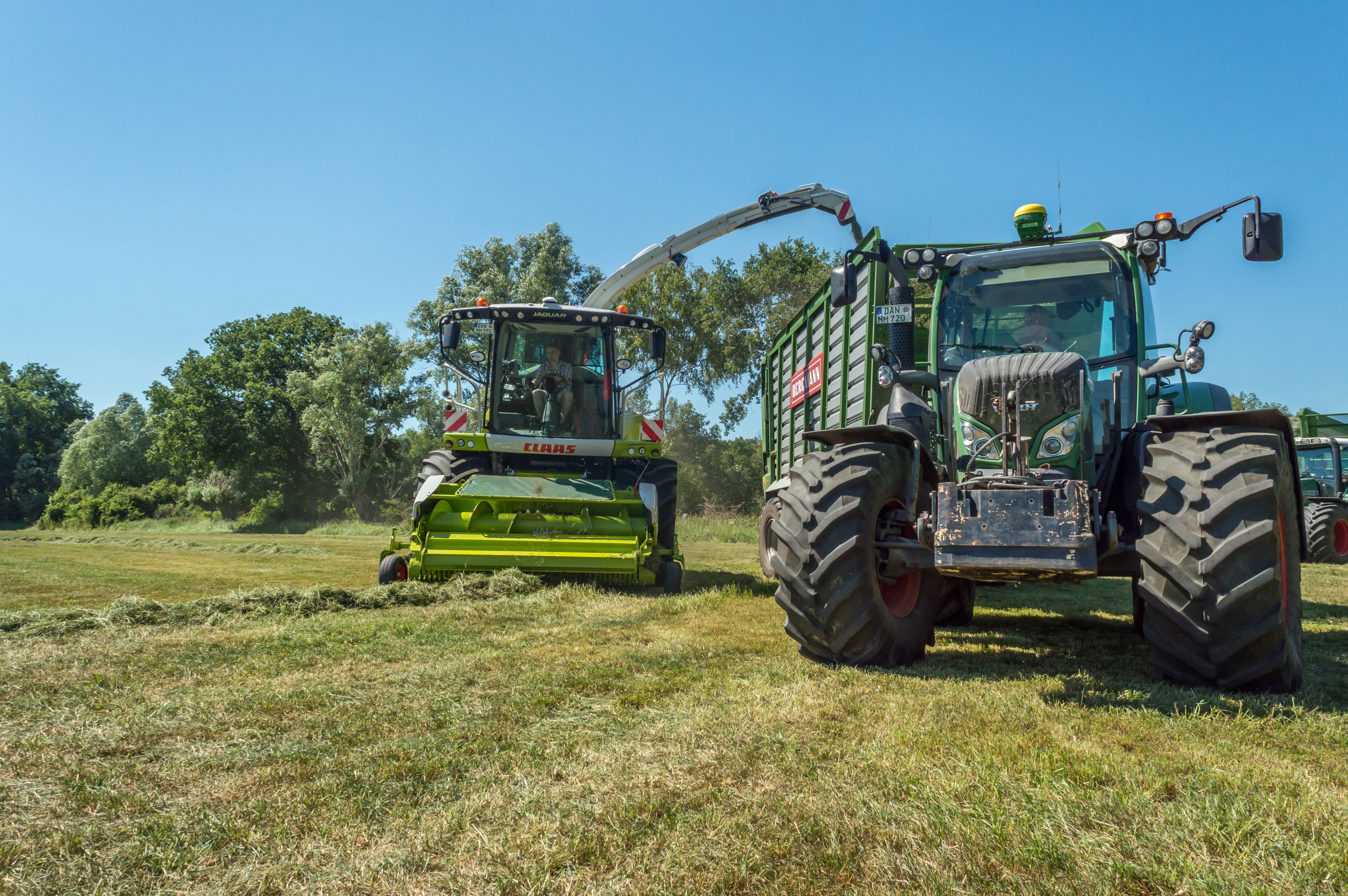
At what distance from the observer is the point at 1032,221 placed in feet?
19.3

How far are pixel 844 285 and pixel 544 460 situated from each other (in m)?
4.79

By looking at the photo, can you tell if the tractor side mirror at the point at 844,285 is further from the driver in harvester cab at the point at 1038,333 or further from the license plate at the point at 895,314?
the driver in harvester cab at the point at 1038,333

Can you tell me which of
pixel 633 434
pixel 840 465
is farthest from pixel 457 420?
pixel 840 465

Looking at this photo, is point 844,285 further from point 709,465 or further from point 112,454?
point 112,454

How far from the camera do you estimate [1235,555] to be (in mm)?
3258

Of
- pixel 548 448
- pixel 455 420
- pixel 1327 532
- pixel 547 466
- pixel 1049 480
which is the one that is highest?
pixel 455 420

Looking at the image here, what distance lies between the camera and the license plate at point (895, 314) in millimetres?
5195

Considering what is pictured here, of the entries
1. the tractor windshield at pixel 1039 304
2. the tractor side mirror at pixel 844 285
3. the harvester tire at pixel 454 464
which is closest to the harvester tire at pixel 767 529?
the tractor side mirror at pixel 844 285

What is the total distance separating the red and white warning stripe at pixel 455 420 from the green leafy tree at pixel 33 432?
43864 millimetres

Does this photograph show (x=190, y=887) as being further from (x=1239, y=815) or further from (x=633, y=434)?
(x=633, y=434)

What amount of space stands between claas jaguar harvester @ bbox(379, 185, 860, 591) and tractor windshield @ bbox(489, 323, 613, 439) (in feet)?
0.04

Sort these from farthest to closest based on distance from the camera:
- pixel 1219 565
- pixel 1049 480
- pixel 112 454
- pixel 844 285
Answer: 1. pixel 112 454
2. pixel 844 285
3. pixel 1049 480
4. pixel 1219 565

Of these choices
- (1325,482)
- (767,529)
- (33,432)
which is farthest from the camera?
(33,432)

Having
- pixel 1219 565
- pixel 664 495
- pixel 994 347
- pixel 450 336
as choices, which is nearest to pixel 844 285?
pixel 994 347
